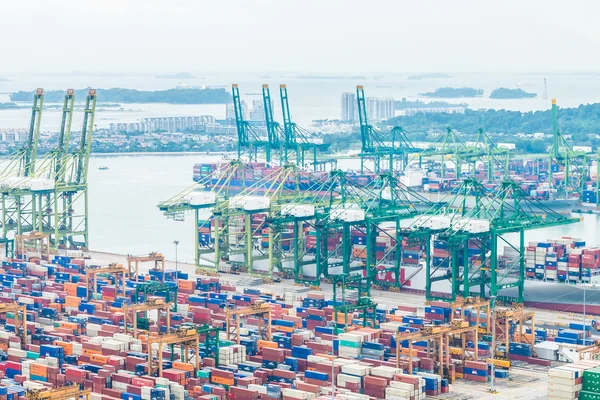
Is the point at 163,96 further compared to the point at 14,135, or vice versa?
the point at 163,96

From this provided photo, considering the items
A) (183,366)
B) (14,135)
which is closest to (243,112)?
(14,135)

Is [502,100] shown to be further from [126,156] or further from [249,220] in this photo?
[249,220]

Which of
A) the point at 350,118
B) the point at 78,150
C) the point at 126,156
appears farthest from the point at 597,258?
the point at 350,118

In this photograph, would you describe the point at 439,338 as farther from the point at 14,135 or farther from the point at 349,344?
the point at 14,135

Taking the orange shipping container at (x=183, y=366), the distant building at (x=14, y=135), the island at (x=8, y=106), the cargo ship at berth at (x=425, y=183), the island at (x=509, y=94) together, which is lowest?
the orange shipping container at (x=183, y=366)

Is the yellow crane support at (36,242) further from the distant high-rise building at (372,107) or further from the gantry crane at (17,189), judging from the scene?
the distant high-rise building at (372,107)

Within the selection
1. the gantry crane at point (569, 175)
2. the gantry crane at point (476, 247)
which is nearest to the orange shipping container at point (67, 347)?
the gantry crane at point (476, 247)

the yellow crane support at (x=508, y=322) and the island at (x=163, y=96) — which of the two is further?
the island at (x=163, y=96)
